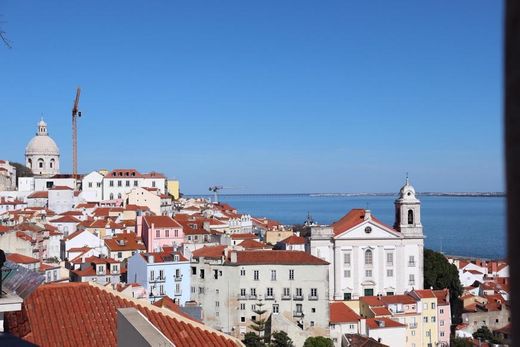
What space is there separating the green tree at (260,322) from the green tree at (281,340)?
76 centimetres

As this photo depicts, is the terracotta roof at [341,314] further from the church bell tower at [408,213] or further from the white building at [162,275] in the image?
the church bell tower at [408,213]

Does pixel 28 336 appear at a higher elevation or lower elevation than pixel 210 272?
higher

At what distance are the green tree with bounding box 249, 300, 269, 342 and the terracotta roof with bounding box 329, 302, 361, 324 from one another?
10.00ft

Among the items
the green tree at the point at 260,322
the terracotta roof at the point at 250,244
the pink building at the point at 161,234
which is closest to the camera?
the green tree at the point at 260,322

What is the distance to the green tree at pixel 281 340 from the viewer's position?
80.0 feet

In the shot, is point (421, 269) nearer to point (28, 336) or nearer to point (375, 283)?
point (375, 283)

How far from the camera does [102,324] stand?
5836mm

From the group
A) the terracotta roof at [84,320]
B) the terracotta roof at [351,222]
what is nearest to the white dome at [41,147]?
the terracotta roof at [351,222]

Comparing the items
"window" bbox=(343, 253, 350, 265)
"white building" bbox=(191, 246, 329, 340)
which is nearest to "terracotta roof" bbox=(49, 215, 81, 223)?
"white building" bbox=(191, 246, 329, 340)

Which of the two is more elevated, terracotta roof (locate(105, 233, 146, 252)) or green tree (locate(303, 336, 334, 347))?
terracotta roof (locate(105, 233, 146, 252))

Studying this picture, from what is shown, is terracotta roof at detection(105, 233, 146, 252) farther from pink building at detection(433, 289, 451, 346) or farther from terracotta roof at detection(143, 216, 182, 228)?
pink building at detection(433, 289, 451, 346)

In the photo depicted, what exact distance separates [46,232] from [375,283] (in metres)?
19.9

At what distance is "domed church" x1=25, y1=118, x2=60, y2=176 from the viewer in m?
74.1

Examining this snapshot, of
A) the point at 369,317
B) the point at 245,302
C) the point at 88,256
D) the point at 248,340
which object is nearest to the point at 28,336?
the point at 248,340
